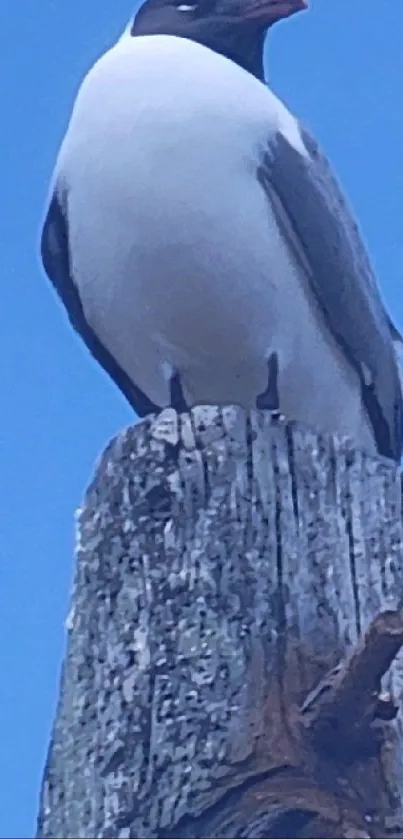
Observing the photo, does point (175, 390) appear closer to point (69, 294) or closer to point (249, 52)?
point (69, 294)

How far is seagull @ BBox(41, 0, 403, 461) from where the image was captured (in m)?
2.57

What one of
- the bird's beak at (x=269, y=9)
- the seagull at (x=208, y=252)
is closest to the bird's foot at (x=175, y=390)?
the seagull at (x=208, y=252)

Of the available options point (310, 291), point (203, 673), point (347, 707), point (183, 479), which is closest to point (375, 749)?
point (347, 707)

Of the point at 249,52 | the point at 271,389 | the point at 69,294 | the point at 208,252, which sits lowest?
the point at 271,389

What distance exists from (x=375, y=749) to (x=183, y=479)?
0.33 meters

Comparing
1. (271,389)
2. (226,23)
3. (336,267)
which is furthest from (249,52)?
(271,389)

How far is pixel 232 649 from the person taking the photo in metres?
1.42

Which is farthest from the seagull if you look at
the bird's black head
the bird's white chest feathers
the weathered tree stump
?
the weathered tree stump

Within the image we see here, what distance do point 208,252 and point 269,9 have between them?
0.77 m

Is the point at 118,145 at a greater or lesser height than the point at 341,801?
greater

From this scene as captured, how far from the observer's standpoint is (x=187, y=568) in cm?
147

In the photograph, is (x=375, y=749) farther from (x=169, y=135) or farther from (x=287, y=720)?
(x=169, y=135)

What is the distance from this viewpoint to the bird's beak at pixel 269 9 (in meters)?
3.05

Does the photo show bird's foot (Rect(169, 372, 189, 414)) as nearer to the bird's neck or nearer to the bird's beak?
the bird's neck
